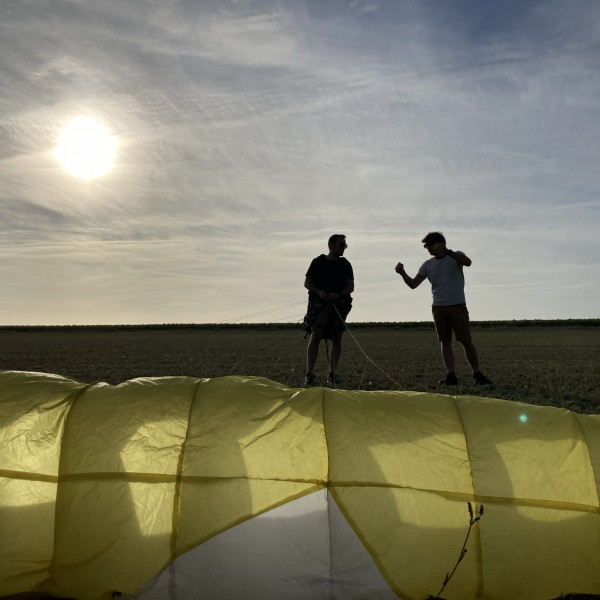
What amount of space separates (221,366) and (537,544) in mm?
8955

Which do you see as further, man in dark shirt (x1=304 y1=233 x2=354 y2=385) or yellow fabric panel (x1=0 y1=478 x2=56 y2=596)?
man in dark shirt (x1=304 y1=233 x2=354 y2=385)

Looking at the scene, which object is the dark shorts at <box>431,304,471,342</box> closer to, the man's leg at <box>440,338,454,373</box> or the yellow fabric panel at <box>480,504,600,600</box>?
the man's leg at <box>440,338,454,373</box>

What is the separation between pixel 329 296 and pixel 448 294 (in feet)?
4.85

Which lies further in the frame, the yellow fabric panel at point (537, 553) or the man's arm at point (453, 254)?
the man's arm at point (453, 254)

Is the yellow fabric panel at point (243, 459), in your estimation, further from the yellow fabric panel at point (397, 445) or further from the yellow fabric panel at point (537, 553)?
the yellow fabric panel at point (537, 553)

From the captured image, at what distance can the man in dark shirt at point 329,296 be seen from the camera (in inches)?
296

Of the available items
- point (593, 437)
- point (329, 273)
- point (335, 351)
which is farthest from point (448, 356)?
point (593, 437)

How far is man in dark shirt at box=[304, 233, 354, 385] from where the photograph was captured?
752 centimetres

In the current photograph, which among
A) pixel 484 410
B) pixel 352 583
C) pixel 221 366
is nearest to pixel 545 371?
pixel 221 366

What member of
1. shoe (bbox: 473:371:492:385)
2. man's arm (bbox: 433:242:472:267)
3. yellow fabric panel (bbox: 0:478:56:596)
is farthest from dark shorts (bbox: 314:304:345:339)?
yellow fabric panel (bbox: 0:478:56:596)

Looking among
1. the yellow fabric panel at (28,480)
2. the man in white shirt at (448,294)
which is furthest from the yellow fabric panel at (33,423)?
the man in white shirt at (448,294)

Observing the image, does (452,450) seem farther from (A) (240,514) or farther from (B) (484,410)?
(A) (240,514)

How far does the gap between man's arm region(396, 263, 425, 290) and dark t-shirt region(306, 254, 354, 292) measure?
631 millimetres

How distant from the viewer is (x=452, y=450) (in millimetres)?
2910
